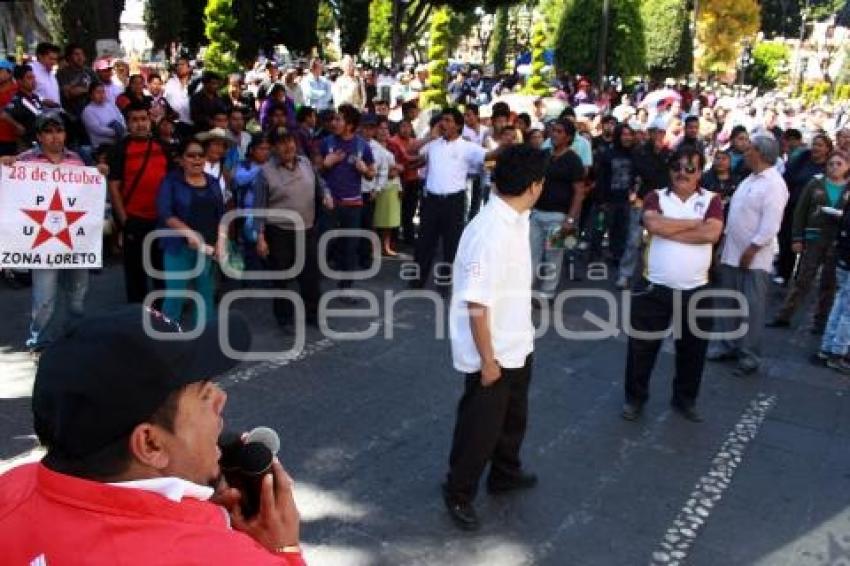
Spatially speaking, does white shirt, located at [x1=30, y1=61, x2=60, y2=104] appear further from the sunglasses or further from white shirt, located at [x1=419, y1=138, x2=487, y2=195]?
the sunglasses

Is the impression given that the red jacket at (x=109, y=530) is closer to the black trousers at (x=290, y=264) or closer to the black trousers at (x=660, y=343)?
the black trousers at (x=660, y=343)

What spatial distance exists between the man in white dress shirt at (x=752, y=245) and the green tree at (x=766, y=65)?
1996 inches

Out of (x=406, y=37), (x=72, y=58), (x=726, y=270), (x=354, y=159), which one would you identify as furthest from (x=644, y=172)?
(x=406, y=37)

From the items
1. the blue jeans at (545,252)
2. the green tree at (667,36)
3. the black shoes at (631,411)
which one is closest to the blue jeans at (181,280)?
the black shoes at (631,411)

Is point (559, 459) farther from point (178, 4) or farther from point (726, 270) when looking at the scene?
point (178, 4)

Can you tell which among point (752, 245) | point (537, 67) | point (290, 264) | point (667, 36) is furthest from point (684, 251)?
point (667, 36)

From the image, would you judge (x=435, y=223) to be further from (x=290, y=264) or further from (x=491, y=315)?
(x=491, y=315)

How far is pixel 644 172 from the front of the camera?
9391 mm

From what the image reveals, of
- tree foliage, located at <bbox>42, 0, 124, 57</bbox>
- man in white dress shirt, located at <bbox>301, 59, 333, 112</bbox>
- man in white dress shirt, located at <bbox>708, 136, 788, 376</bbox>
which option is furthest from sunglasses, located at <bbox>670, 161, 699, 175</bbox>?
tree foliage, located at <bbox>42, 0, 124, 57</bbox>

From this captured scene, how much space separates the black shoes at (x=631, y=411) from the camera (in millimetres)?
5559

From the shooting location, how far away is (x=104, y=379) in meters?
1.24

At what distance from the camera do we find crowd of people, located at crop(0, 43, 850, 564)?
3947 millimetres

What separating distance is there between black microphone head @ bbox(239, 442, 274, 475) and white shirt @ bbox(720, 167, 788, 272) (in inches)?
221

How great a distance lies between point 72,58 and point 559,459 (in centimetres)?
909
